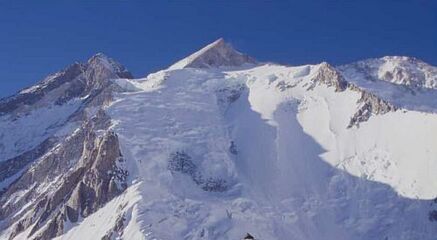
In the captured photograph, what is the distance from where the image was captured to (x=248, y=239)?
310 feet

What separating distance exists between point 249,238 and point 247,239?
0.25m

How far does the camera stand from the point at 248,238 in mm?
95000

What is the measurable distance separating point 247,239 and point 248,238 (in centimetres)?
22

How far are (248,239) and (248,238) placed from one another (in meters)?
0.56

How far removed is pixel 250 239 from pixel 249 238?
447 mm

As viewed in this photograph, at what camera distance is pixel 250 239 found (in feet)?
309

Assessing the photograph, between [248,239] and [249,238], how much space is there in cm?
28

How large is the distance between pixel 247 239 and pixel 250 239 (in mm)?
626

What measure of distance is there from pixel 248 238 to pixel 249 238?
0.33 m

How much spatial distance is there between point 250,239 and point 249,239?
0.31 feet

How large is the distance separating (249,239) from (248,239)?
21 cm

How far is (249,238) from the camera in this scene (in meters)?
94.7
